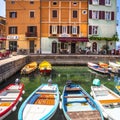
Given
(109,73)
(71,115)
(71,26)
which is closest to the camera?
(71,115)

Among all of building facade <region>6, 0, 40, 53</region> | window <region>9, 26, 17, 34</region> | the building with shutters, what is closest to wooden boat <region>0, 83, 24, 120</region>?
building facade <region>6, 0, 40, 53</region>

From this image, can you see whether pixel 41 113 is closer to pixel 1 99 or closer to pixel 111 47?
pixel 1 99

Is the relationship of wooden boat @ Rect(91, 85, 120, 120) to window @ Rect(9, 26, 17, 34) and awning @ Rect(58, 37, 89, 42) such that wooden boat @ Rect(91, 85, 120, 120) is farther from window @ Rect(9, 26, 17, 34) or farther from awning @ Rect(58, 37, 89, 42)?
window @ Rect(9, 26, 17, 34)

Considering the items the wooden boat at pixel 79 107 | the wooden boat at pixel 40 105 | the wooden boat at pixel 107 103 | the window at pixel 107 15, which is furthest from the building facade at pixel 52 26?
the wooden boat at pixel 79 107

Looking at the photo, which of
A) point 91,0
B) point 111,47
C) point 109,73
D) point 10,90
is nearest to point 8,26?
point 91,0

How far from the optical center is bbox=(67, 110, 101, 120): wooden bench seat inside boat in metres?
12.4

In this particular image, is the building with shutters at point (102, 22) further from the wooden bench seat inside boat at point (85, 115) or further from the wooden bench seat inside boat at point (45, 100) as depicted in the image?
the wooden bench seat inside boat at point (85, 115)

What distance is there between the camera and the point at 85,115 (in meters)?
12.8

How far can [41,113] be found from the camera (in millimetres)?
13016

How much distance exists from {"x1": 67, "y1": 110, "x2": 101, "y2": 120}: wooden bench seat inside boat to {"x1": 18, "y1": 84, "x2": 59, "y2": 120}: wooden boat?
1.07 meters

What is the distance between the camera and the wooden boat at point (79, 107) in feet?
41.3

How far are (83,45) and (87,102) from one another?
3384 cm

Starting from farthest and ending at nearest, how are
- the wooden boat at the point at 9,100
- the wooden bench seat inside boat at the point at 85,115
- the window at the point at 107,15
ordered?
the window at the point at 107,15 < the wooden boat at the point at 9,100 < the wooden bench seat inside boat at the point at 85,115

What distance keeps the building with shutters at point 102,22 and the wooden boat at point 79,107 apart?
31661 mm
